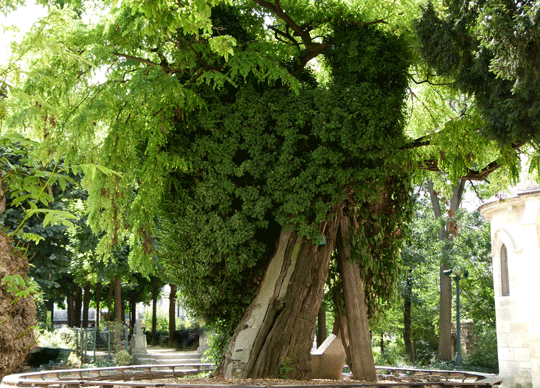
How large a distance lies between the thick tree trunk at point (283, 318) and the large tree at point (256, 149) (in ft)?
0.08

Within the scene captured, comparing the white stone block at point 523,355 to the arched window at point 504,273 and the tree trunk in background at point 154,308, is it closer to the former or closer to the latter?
the arched window at point 504,273

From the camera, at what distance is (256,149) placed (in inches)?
370

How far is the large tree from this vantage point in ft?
28.9

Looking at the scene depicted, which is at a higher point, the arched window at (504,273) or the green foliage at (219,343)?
the arched window at (504,273)

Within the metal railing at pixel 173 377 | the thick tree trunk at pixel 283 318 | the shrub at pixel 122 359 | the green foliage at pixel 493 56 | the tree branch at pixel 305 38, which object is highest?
the tree branch at pixel 305 38

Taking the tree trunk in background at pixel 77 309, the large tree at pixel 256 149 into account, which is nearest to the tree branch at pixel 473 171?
the large tree at pixel 256 149

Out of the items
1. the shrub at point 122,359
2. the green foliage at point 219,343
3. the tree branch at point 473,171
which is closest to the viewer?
the tree branch at point 473,171

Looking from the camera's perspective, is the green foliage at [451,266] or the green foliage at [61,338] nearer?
the green foliage at [61,338]

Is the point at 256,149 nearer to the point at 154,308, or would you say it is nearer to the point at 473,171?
the point at 473,171

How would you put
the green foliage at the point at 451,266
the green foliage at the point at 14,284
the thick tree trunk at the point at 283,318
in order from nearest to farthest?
the green foliage at the point at 14,284 → the thick tree trunk at the point at 283,318 → the green foliage at the point at 451,266

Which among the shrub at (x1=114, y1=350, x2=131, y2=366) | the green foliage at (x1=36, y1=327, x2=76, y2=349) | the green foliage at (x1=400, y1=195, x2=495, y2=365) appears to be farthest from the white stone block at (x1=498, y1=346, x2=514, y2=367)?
the green foliage at (x1=36, y1=327, x2=76, y2=349)

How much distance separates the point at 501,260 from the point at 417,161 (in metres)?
9.65

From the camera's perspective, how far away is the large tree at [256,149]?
8.80m

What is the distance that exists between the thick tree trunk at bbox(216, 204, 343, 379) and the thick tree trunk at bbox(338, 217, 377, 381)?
17.7 inches
